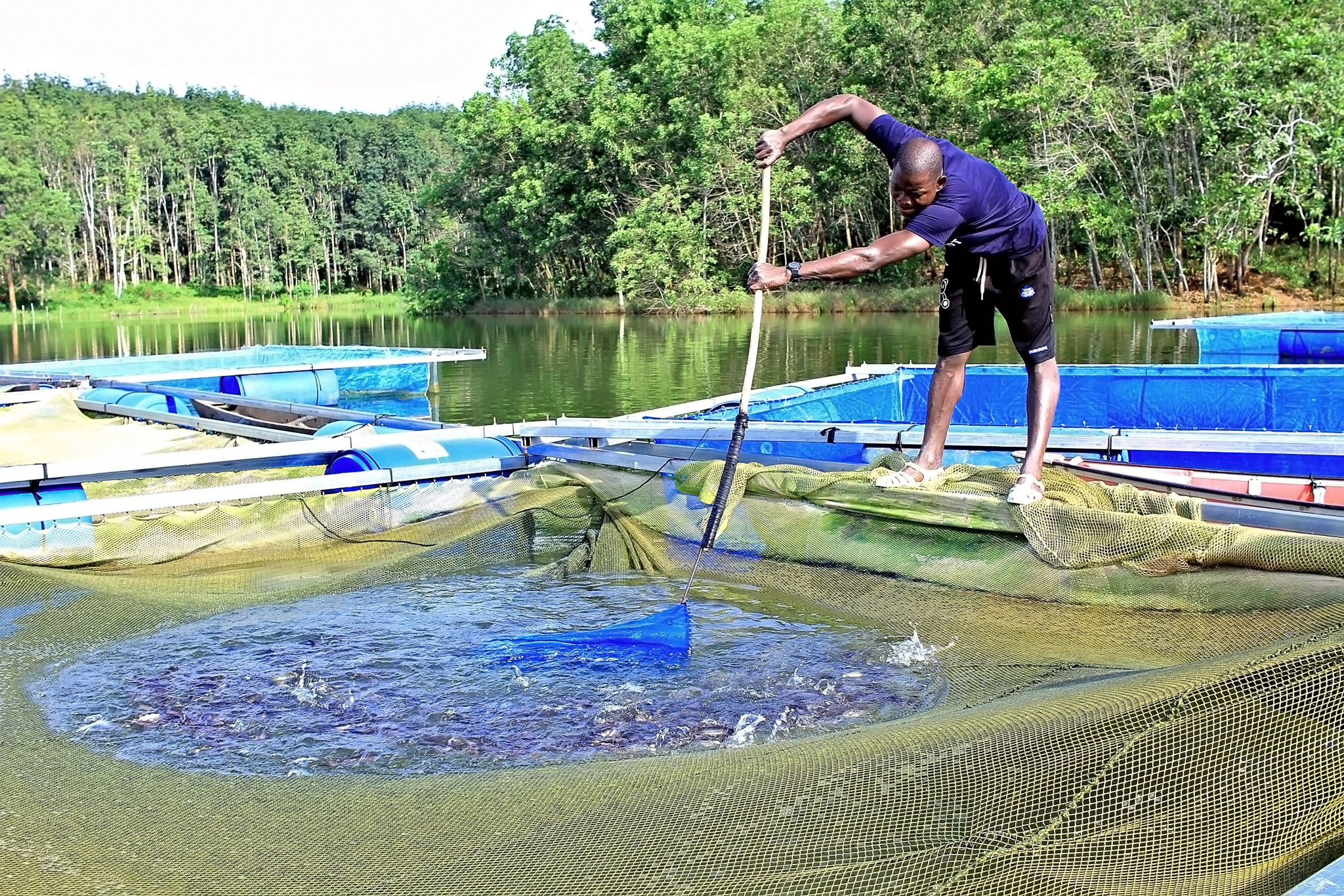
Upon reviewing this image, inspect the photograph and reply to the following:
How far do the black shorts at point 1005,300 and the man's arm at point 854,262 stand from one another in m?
0.67

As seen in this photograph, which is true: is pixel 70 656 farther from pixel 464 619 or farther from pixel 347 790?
pixel 347 790

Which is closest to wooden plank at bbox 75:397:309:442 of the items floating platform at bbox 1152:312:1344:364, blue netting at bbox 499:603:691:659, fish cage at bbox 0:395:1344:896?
fish cage at bbox 0:395:1344:896

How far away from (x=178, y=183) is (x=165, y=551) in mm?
87910

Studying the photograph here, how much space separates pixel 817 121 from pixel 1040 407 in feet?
5.51

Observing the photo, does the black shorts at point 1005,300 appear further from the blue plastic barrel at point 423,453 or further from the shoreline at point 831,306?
the shoreline at point 831,306

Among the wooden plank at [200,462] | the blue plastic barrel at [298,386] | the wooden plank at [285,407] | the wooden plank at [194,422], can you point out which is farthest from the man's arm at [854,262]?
the blue plastic barrel at [298,386]

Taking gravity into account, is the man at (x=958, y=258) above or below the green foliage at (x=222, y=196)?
below

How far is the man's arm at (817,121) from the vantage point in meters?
5.20

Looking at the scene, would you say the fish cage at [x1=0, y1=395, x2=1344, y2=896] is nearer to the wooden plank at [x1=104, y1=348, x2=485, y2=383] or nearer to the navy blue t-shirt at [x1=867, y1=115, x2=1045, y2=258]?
the navy blue t-shirt at [x1=867, y1=115, x2=1045, y2=258]

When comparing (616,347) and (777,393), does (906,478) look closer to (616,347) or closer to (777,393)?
(777,393)

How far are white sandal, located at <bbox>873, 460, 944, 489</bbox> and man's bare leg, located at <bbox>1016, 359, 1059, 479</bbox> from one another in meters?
0.40

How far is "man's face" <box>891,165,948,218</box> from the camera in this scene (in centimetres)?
509

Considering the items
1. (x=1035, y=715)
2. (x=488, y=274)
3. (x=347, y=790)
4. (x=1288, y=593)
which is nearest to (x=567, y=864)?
(x=347, y=790)

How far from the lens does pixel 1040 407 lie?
5418 mm
